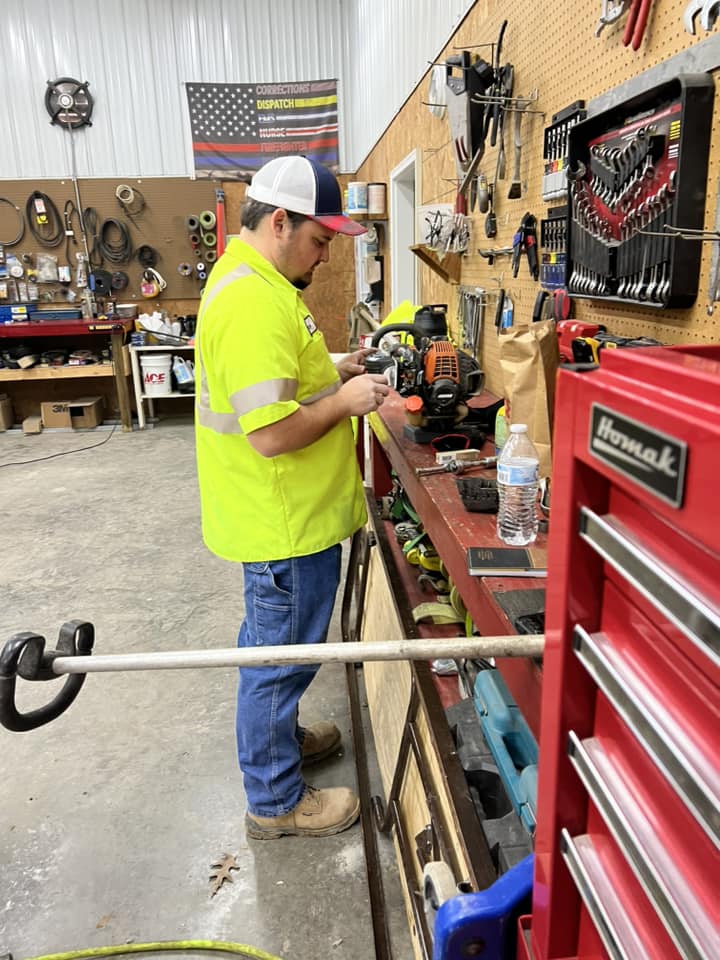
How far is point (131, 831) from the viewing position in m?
1.84

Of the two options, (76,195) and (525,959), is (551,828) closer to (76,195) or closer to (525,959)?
(525,959)

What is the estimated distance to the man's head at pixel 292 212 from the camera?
1487 millimetres

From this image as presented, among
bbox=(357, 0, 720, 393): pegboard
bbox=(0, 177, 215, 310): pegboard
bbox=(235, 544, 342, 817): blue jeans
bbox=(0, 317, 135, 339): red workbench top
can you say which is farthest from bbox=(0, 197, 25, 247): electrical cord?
bbox=(235, 544, 342, 817): blue jeans

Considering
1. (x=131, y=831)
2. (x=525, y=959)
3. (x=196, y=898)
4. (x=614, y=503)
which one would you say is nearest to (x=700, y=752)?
(x=614, y=503)

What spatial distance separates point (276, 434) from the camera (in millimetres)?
1374

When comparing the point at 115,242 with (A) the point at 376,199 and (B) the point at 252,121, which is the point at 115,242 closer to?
(B) the point at 252,121

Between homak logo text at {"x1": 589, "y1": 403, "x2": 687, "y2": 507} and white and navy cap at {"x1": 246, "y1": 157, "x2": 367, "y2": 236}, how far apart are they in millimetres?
1185

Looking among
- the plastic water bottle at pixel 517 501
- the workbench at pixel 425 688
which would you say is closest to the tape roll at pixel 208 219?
the workbench at pixel 425 688

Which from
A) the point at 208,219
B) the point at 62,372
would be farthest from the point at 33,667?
the point at 208,219

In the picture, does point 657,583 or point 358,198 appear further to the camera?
point 358,198

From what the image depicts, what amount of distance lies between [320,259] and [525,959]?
56.3 inches

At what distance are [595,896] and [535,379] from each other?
1.10 meters

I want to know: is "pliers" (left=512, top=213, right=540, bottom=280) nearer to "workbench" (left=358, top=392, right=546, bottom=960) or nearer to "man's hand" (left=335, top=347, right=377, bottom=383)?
"workbench" (left=358, top=392, right=546, bottom=960)

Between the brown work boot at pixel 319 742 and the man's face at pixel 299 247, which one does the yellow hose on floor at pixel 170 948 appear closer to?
the brown work boot at pixel 319 742
